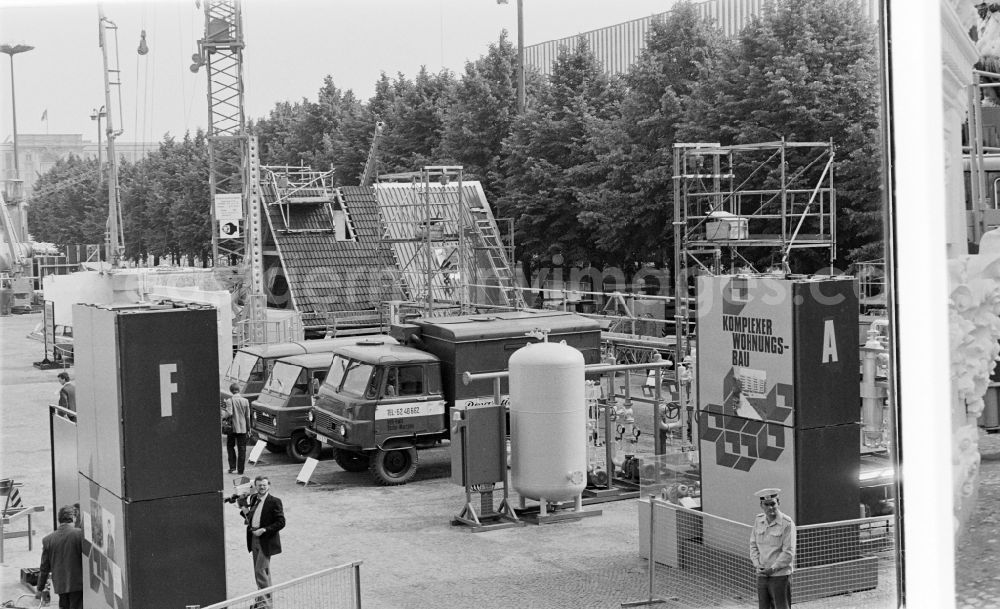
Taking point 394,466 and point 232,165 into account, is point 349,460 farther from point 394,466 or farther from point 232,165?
point 232,165

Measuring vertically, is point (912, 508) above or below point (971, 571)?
above

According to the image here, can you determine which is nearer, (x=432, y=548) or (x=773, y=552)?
(x=773, y=552)

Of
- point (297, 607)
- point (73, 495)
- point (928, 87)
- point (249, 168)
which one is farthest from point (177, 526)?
point (249, 168)

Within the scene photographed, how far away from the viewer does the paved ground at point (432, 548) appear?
8750 millimetres

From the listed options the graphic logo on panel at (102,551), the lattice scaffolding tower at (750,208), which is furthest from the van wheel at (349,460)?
the graphic logo on panel at (102,551)

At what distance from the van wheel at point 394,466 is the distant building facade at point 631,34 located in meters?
11.3

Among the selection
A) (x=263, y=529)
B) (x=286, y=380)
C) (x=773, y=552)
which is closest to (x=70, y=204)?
(x=263, y=529)

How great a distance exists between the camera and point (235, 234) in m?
24.1

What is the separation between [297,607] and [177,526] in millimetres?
1206

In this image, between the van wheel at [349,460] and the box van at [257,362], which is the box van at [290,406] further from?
the box van at [257,362]

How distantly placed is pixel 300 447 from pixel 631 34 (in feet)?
43.9

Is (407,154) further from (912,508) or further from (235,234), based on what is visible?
(912,508)

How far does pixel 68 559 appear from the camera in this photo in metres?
7.59

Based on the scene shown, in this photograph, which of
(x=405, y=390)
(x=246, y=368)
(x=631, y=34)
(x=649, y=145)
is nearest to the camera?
(x=405, y=390)
